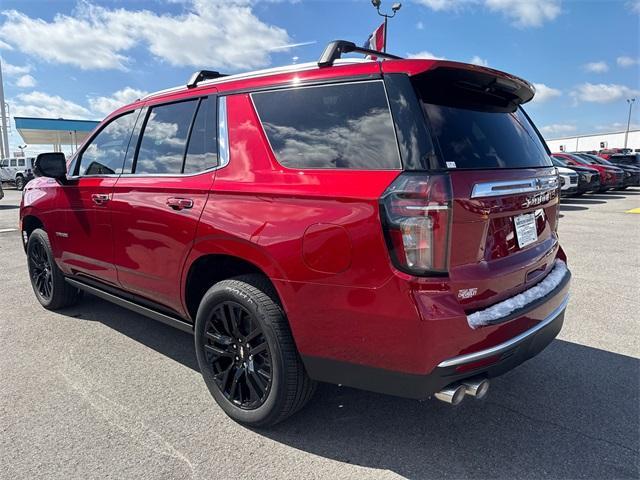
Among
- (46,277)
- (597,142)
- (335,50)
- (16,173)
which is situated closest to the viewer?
(335,50)

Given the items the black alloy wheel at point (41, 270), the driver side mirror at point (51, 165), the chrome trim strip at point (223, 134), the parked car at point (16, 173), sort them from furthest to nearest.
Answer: the parked car at point (16, 173), the black alloy wheel at point (41, 270), the driver side mirror at point (51, 165), the chrome trim strip at point (223, 134)

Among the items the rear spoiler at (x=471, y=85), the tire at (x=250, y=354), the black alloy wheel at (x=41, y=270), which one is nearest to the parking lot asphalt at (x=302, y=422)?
the tire at (x=250, y=354)

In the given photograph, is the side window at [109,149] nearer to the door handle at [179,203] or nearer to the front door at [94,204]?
the front door at [94,204]

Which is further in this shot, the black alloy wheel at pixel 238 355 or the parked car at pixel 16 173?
the parked car at pixel 16 173

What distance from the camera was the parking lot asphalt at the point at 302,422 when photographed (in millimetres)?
2301

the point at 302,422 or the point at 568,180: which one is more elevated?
the point at 568,180

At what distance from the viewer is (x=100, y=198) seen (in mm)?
3570

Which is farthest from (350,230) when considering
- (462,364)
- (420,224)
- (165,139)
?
(165,139)

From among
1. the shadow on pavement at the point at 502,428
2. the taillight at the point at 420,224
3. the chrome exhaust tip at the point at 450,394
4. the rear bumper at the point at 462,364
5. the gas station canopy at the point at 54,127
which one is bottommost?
the shadow on pavement at the point at 502,428

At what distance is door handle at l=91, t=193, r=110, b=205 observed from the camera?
3.51 m

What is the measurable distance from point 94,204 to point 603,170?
16969mm

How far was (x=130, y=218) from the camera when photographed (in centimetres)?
324

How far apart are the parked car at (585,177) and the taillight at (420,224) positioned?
14222 mm

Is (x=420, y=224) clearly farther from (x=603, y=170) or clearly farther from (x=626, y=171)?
(x=626, y=171)
